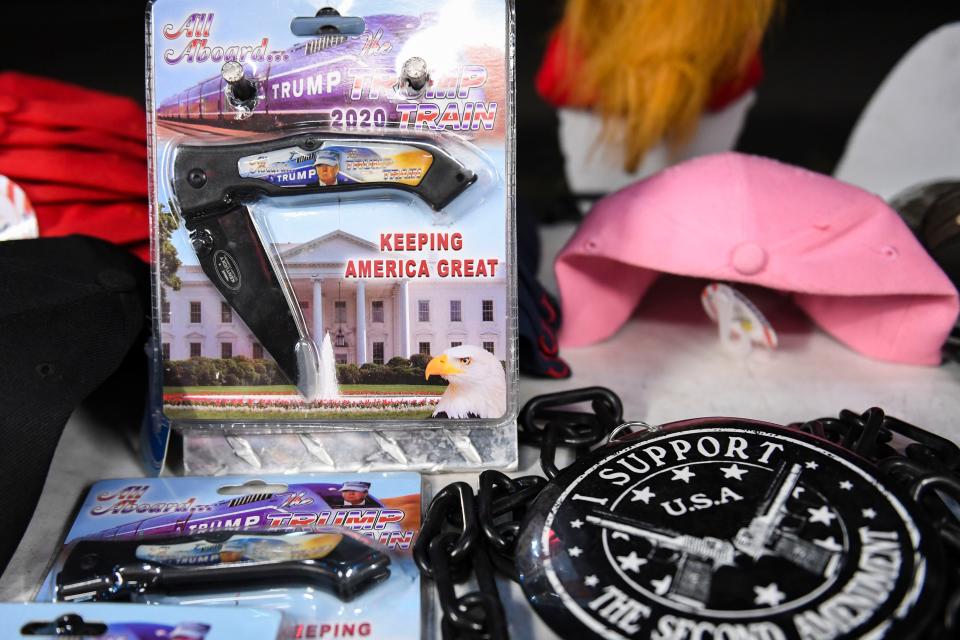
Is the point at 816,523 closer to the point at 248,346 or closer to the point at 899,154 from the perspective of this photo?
the point at 248,346

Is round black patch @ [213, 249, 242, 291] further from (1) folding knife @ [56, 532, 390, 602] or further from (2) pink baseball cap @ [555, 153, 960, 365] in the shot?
(2) pink baseball cap @ [555, 153, 960, 365]

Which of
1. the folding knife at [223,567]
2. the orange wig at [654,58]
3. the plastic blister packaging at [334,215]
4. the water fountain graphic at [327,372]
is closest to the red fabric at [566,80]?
the orange wig at [654,58]

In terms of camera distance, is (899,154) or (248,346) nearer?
(248,346)

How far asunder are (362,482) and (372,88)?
27 centimetres

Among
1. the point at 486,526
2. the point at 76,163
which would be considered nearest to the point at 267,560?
the point at 486,526

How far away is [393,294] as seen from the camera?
2.25 feet

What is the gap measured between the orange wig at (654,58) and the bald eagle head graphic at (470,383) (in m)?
0.43

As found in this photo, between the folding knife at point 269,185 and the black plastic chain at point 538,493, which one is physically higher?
the folding knife at point 269,185

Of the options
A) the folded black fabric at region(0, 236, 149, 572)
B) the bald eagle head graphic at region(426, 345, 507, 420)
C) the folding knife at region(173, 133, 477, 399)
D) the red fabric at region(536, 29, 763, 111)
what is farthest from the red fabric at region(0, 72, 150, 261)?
the red fabric at region(536, 29, 763, 111)

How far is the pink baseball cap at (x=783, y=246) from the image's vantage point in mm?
811

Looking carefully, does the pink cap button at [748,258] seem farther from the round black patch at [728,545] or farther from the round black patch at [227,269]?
the round black patch at [227,269]

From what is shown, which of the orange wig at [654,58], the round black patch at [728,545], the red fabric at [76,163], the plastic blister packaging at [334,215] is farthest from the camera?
the orange wig at [654,58]

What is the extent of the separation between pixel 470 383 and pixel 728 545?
22cm

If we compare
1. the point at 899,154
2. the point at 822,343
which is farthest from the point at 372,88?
the point at 899,154
